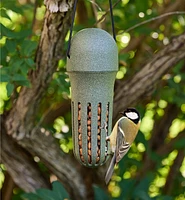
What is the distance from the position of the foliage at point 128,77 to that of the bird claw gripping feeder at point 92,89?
0.31 meters

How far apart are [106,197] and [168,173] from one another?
30.3 inches

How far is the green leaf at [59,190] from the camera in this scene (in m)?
1.85

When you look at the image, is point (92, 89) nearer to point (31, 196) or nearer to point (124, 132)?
point (124, 132)

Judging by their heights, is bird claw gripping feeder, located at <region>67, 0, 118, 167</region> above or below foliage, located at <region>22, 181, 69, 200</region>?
above

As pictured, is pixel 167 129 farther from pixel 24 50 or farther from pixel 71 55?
pixel 71 55

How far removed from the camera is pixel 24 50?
A: 160 centimetres

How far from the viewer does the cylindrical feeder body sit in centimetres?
119

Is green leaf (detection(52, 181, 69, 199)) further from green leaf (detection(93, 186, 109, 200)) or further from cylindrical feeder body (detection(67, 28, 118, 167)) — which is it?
cylindrical feeder body (detection(67, 28, 118, 167))

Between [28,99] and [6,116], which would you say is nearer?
→ [28,99]

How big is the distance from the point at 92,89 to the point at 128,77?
0.88 m

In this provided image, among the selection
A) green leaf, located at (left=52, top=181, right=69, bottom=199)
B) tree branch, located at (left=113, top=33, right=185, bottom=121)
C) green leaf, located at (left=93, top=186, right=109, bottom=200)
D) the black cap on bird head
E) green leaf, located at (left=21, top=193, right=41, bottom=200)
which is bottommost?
green leaf, located at (left=93, top=186, right=109, bottom=200)

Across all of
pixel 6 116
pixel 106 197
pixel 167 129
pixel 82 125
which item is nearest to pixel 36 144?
pixel 6 116

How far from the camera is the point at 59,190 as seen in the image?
186cm

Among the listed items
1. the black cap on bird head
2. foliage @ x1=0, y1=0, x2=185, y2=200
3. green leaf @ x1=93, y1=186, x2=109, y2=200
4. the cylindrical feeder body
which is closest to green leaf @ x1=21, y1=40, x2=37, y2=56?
foliage @ x1=0, y1=0, x2=185, y2=200
